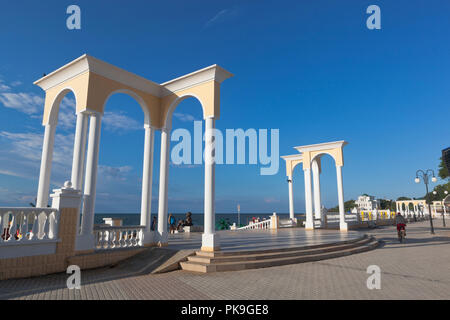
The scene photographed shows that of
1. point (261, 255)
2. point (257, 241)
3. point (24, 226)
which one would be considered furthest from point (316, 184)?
point (24, 226)

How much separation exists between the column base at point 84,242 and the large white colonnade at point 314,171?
1452 cm

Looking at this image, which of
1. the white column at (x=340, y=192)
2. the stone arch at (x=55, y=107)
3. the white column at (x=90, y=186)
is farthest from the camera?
the white column at (x=340, y=192)

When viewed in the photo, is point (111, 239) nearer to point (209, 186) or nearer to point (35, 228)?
point (35, 228)

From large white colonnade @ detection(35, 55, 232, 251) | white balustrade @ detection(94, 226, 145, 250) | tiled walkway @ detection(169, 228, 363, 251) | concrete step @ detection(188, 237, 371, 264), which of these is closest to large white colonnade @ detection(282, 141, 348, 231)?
tiled walkway @ detection(169, 228, 363, 251)

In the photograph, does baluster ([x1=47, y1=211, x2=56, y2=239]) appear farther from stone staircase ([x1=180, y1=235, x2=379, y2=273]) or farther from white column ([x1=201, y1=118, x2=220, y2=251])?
white column ([x1=201, y1=118, x2=220, y2=251])

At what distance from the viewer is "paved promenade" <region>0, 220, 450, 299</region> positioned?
4887 mm

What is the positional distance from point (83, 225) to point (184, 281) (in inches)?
141

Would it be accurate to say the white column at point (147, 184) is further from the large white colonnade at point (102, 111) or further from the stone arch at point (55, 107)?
the stone arch at point (55, 107)

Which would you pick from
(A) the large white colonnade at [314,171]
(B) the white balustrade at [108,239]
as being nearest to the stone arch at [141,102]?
(B) the white balustrade at [108,239]

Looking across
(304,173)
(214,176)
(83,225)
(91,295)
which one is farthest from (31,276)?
(304,173)

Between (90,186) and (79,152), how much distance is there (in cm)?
108

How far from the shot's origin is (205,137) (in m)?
8.39

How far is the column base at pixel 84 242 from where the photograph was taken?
24.6 ft
